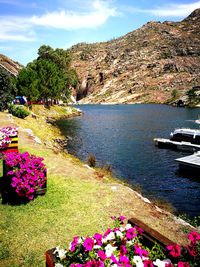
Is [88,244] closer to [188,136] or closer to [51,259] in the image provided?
[51,259]

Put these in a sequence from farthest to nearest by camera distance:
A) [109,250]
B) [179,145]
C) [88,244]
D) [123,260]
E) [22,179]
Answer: [179,145], [22,179], [88,244], [109,250], [123,260]

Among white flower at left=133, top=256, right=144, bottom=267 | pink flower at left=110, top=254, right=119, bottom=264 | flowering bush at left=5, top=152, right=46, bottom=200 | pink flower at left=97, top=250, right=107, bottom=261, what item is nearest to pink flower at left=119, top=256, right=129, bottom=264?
pink flower at left=110, top=254, right=119, bottom=264

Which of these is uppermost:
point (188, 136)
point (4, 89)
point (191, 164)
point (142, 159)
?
point (4, 89)

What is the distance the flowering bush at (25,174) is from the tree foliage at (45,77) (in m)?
68.4

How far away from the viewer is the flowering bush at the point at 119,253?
20.4 feet

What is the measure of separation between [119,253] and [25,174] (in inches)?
305

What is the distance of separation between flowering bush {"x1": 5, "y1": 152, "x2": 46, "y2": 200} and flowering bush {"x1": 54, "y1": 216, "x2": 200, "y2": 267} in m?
6.09


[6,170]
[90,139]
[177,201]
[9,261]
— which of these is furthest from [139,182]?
[90,139]

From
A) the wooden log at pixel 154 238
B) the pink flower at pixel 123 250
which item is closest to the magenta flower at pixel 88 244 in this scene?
the pink flower at pixel 123 250

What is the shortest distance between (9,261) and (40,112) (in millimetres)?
76342

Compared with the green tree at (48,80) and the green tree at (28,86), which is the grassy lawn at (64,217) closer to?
the green tree at (28,86)

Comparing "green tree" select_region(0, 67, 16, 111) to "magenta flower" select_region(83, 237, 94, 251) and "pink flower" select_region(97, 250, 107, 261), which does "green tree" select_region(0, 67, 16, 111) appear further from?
"pink flower" select_region(97, 250, 107, 261)

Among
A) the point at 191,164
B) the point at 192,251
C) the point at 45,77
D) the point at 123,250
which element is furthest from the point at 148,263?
the point at 45,77

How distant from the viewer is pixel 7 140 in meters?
19.6
